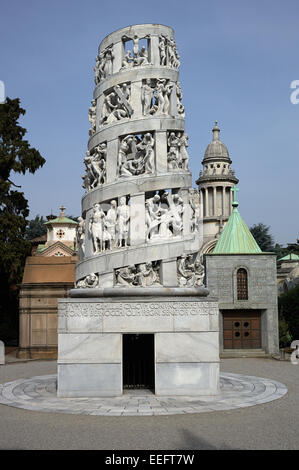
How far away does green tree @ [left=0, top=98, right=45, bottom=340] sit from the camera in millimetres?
29812

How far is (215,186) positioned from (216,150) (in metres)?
4.98

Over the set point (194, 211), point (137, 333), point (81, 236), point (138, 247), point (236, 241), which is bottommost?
point (137, 333)

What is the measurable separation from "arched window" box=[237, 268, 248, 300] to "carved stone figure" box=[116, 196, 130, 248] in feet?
54.5

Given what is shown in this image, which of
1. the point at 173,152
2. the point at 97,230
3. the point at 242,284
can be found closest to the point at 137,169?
the point at 173,152

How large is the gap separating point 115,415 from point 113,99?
9651 millimetres

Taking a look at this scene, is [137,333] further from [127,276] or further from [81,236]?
[81,236]

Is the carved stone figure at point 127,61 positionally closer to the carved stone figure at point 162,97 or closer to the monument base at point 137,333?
the carved stone figure at point 162,97

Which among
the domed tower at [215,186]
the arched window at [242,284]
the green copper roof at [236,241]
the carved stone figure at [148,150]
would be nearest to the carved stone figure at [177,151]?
the carved stone figure at [148,150]

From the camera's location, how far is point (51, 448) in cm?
875

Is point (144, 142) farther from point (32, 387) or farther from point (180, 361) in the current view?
point (32, 387)

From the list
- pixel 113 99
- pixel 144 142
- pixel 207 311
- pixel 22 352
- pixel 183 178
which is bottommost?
pixel 22 352

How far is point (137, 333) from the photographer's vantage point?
45.1ft

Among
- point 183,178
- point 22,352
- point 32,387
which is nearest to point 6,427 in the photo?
point 32,387

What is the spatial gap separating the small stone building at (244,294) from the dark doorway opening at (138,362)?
47.4ft
